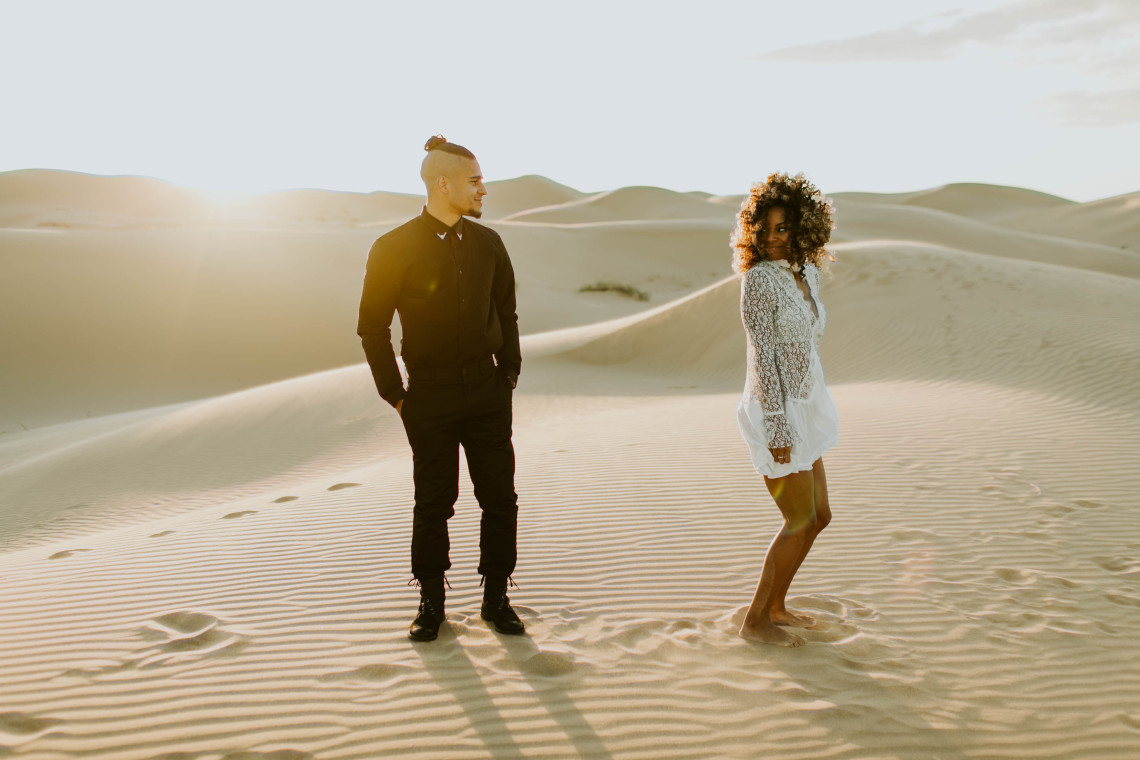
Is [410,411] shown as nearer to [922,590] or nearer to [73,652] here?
[73,652]

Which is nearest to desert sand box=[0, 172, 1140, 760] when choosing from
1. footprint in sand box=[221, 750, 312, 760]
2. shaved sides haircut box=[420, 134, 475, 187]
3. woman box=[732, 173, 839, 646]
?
footprint in sand box=[221, 750, 312, 760]

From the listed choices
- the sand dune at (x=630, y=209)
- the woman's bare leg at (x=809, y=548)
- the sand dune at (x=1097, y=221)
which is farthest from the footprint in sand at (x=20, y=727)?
the sand dune at (x=630, y=209)

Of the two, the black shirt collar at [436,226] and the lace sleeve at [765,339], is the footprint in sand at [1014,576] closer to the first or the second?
the lace sleeve at [765,339]

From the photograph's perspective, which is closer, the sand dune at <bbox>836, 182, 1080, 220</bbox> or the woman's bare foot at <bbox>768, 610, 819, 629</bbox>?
the woman's bare foot at <bbox>768, 610, 819, 629</bbox>

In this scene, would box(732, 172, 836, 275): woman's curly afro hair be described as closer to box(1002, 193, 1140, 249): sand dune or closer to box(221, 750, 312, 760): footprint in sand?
box(221, 750, 312, 760): footprint in sand

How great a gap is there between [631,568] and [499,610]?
1.04m

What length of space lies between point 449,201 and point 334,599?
2097mm

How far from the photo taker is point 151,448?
11.0 m

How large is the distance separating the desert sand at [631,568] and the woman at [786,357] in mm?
676

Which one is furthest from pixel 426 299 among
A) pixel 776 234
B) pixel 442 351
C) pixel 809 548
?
pixel 809 548

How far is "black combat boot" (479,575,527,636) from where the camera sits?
3.81 meters

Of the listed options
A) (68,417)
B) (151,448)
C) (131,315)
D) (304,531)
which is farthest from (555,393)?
(131,315)

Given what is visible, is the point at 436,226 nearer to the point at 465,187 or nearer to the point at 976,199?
the point at 465,187

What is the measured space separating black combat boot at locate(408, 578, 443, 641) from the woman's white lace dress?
1.54m
